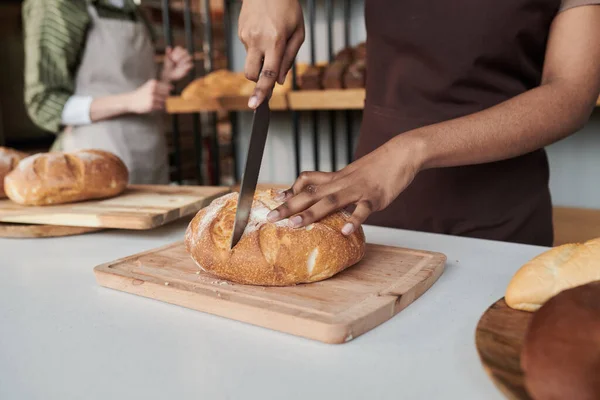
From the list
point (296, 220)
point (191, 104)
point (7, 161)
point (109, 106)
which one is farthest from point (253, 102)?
point (191, 104)

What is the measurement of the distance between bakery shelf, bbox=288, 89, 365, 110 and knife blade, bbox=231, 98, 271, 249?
1.41 metres

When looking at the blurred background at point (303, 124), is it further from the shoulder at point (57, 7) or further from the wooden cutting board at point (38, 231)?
the wooden cutting board at point (38, 231)

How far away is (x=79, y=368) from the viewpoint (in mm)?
627

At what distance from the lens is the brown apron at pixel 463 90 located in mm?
1303

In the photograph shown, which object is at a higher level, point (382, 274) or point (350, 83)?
point (350, 83)

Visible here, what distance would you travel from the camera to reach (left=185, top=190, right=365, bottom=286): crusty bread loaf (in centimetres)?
80

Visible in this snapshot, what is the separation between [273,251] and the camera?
31.8 inches

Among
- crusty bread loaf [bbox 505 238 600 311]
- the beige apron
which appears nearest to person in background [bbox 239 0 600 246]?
crusty bread loaf [bbox 505 238 600 311]

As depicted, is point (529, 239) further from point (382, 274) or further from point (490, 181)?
point (382, 274)

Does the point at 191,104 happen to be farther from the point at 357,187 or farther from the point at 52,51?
the point at 357,187

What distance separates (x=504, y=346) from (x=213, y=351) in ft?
1.09

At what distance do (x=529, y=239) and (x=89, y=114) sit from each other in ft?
5.34

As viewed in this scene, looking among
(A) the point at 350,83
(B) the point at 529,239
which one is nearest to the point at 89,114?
(A) the point at 350,83

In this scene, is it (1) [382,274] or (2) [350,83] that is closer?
(1) [382,274]
